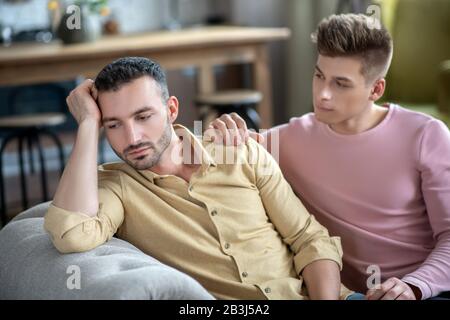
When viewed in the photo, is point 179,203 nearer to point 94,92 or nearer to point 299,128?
point 94,92

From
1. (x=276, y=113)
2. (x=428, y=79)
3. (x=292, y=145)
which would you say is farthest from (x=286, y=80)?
(x=292, y=145)

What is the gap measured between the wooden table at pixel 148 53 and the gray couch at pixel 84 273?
7.24 feet

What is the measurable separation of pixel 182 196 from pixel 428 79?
8.03 feet

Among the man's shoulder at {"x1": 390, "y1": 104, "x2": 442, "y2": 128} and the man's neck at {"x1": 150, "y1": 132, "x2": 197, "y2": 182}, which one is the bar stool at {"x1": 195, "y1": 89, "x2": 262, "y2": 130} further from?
the man's neck at {"x1": 150, "y1": 132, "x2": 197, "y2": 182}

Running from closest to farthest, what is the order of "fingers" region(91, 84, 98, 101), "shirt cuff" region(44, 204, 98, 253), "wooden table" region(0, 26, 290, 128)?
"shirt cuff" region(44, 204, 98, 253)
"fingers" region(91, 84, 98, 101)
"wooden table" region(0, 26, 290, 128)

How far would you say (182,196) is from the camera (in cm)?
165

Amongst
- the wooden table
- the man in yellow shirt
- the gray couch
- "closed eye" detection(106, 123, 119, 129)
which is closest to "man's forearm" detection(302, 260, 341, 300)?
the man in yellow shirt

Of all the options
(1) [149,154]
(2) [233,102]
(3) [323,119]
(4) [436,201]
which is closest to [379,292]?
(4) [436,201]

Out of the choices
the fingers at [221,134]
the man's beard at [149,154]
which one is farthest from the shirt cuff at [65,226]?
the fingers at [221,134]

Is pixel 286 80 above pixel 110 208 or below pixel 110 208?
below

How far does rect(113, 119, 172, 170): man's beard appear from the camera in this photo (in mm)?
1559

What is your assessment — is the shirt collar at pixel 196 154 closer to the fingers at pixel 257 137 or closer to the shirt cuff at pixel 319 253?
the fingers at pixel 257 137

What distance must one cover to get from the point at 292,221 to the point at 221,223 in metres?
0.16

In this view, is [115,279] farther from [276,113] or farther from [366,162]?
[276,113]
